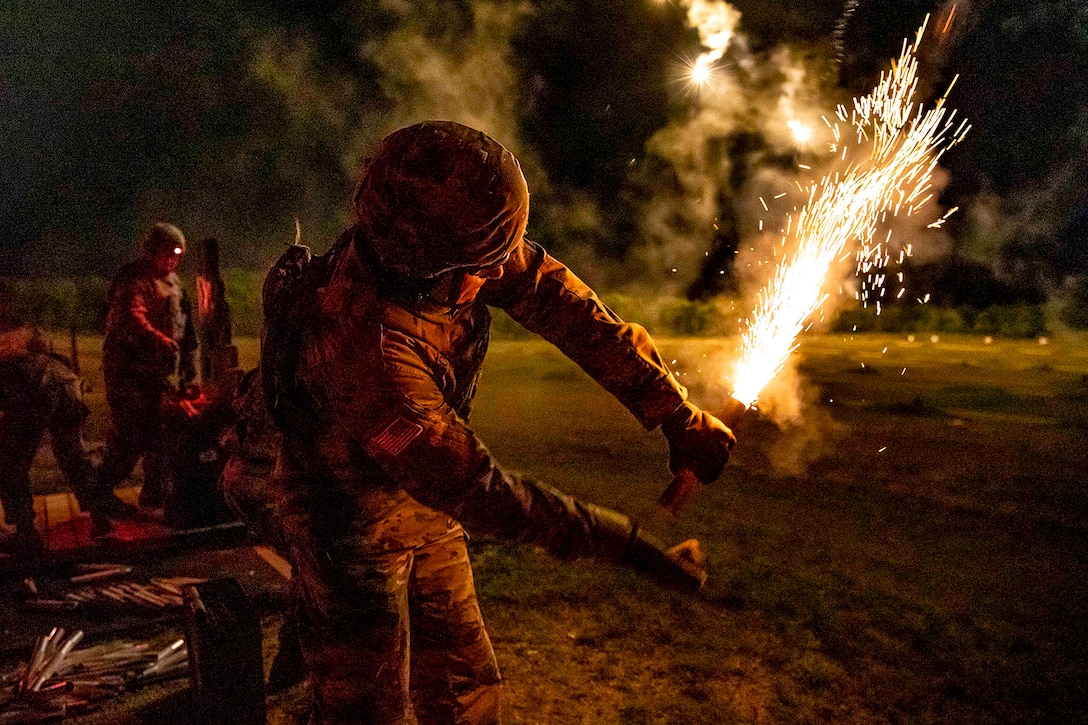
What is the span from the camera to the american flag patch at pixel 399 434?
2070mm

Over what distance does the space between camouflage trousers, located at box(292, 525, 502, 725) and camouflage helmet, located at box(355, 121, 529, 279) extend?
958 millimetres

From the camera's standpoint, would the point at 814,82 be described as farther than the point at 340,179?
No

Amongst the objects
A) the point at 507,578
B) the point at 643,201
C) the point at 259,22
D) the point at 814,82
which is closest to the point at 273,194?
the point at 259,22

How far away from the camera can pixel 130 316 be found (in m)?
5.82

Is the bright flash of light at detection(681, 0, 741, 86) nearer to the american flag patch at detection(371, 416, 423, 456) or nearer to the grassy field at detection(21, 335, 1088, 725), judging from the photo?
the grassy field at detection(21, 335, 1088, 725)

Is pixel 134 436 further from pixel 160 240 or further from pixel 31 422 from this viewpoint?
pixel 160 240

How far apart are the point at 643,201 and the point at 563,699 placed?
39.1ft

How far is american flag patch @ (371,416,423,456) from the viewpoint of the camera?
2.07 m

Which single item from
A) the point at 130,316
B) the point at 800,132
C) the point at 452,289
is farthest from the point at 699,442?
the point at 800,132

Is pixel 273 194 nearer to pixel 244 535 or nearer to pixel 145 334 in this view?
pixel 145 334

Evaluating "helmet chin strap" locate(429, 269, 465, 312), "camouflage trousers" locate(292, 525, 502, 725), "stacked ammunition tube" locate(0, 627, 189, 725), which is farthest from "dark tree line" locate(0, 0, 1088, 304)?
"camouflage trousers" locate(292, 525, 502, 725)

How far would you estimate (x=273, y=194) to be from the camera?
14.8 metres

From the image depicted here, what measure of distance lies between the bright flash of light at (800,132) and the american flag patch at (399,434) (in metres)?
11.6

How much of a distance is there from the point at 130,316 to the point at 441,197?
15.2 ft
